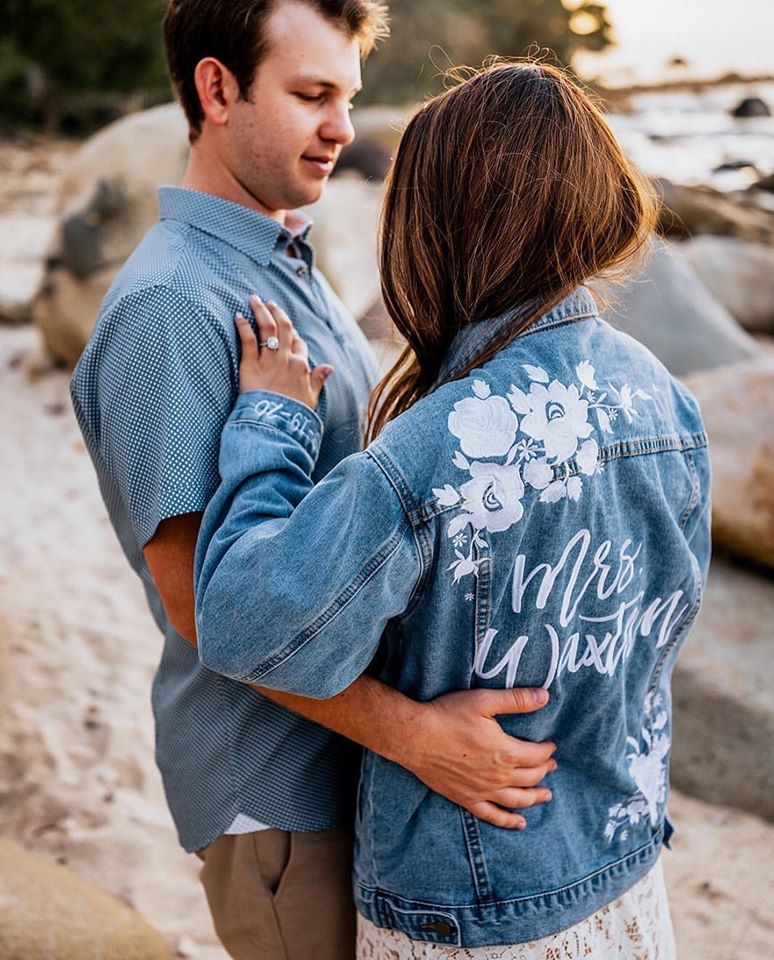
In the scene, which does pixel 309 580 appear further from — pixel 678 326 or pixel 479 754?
pixel 678 326

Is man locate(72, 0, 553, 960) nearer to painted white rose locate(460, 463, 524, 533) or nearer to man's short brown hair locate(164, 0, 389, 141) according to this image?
man's short brown hair locate(164, 0, 389, 141)

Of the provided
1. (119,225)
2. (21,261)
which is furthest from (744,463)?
(21,261)

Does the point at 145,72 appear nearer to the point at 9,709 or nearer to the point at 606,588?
the point at 9,709

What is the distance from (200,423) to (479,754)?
0.64m

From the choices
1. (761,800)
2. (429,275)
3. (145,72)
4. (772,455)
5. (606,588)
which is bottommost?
(145,72)

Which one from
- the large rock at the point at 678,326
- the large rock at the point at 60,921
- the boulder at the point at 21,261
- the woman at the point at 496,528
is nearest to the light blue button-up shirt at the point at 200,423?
the woman at the point at 496,528

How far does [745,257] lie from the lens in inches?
345

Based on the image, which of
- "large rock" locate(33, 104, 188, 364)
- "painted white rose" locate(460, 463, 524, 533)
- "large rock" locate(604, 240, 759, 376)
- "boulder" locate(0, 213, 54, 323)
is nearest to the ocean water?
"large rock" locate(604, 240, 759, 376)

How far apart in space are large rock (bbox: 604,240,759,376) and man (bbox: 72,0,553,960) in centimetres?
460

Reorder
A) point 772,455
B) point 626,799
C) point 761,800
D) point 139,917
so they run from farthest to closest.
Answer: point 772,455 < point 761,800 < point 139,917 < point 626,799

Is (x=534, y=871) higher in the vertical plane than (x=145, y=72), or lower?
higher

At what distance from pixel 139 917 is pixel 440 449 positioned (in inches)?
75.2

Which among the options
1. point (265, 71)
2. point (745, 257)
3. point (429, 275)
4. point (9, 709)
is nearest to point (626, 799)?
point (429, 275)

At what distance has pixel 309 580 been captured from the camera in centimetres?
122
